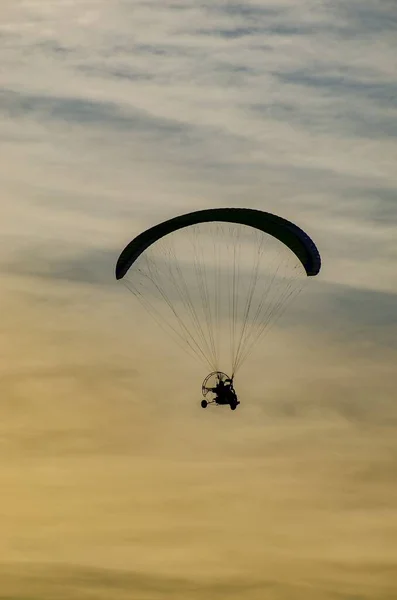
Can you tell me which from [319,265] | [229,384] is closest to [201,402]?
[229,384]

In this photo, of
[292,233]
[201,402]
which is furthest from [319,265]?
[201,402]

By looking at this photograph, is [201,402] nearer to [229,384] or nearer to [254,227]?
[229,384]

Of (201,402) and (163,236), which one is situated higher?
(163,236)

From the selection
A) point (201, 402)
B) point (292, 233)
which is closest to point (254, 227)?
point (292, 233)

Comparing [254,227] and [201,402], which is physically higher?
[254,227]

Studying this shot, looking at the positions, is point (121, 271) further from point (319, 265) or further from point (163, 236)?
point (319, 265)

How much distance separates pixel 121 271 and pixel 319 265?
11.8 meters

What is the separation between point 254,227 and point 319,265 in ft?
14.4

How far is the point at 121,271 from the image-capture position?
132625 mm

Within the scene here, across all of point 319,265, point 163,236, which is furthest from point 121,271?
point 319,265

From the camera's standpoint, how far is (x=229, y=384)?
13188 centimetres

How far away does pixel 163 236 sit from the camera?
132 meters

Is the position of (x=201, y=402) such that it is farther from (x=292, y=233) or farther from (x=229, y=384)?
(x=292, y=233)

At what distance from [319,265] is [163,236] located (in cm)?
940
